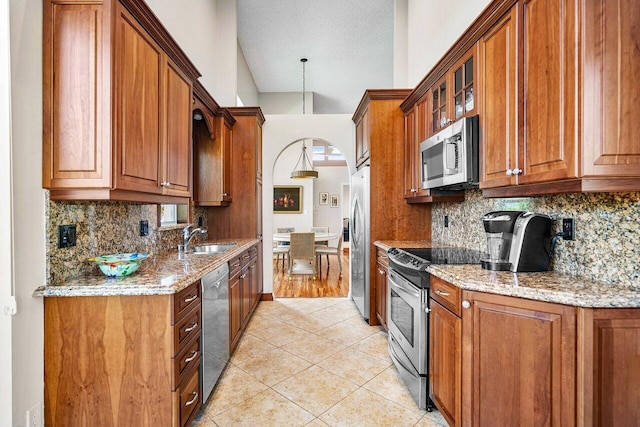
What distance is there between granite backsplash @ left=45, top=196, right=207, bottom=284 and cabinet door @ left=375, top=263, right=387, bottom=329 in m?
2.08

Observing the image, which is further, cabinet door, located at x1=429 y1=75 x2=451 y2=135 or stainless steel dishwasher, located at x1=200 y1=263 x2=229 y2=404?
cabinet door, located at x1=429 y1=75 x2=451 y2=135

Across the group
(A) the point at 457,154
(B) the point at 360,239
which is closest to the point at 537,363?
(A) the point at 457,154

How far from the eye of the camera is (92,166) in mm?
1498

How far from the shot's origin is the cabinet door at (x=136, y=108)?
154 cm

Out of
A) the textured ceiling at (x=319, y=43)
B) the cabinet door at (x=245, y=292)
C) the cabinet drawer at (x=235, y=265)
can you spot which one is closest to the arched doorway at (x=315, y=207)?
the cabinet door at (x=245, y=292)

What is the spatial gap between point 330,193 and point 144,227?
8118mm

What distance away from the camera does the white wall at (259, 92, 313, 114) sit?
24.2ft

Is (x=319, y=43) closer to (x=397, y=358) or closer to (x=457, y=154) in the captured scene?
(x=457, y=154)

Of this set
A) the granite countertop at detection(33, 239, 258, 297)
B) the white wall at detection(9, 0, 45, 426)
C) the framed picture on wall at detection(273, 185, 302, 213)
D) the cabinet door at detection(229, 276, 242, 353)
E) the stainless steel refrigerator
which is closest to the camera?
the white wall at detection(9, 0, 45, 426)

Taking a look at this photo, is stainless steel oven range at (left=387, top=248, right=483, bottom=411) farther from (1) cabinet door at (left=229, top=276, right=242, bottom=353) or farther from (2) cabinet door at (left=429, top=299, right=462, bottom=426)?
(1) cabinet door at (left=229, top=276, right=242, bottom=353)

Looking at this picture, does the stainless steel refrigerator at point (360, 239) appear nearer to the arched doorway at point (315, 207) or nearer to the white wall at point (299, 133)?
the white wall at point (299, 133)

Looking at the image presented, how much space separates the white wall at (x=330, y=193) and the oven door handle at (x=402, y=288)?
7.70 meters

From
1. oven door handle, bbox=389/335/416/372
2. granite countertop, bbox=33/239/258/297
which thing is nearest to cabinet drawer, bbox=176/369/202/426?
granite countertop, bbox=33/239/258/297

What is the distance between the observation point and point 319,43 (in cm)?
529
